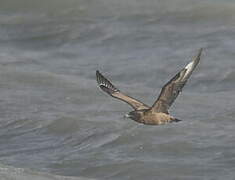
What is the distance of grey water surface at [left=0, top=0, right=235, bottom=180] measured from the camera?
975 centimetres

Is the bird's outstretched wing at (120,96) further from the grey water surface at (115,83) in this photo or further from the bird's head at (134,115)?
the grey water surface at (115,83)

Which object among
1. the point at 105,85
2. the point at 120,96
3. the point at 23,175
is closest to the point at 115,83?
the point at 105,85

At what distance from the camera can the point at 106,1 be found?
16812mm

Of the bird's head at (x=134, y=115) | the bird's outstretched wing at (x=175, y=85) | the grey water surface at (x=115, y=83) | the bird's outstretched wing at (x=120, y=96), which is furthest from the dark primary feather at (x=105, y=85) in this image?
the grey water surface at (x=115, y=83)

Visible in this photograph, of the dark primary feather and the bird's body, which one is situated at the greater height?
the dark primary feather

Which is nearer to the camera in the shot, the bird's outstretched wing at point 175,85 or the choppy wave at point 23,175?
the bird's outstretched wing at point 175,85

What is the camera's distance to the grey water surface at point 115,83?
9750 millimetres

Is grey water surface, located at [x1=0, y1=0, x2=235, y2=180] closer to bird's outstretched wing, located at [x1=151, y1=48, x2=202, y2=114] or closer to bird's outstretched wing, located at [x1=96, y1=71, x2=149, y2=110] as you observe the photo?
bird's outstretched wing, located at [x1=96, y1=71, x2=149, y2=110]

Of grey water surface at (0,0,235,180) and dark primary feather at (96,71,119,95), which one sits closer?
dark primary feather at (96,71,119,95)

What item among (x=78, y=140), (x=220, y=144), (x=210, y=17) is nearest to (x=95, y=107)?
(x=78, y=140)

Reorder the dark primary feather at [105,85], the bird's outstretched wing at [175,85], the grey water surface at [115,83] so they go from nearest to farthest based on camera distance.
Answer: the bird's outstretched wing at [175,85] < the dark primary feather at [105,85] < the grey water surface at [115,83]

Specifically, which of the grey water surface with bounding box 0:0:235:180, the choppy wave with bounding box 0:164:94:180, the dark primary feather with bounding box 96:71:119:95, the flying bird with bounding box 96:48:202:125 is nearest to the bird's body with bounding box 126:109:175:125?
the flying bird with bounding box 96:48:202:125

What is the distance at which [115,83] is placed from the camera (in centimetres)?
Answer: 1266

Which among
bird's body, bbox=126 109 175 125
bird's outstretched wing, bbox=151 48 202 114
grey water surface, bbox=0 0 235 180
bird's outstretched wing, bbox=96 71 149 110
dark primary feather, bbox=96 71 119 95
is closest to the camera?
bird's outstretched wing, bbox=151 48 202 114
